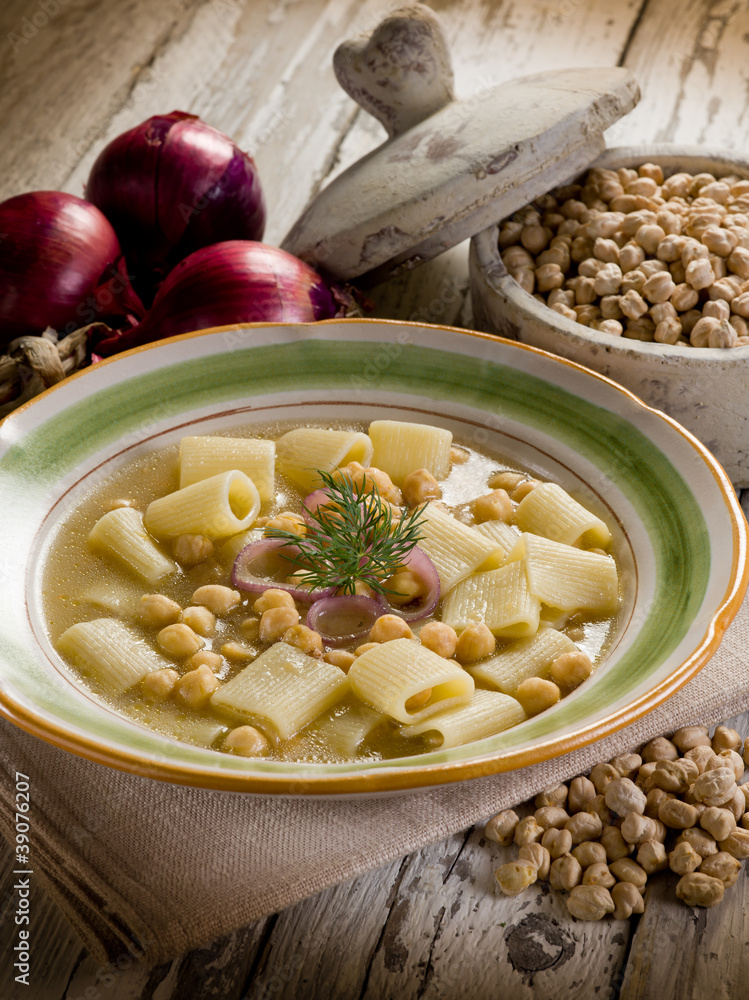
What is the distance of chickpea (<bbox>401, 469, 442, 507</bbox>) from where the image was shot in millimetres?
2604

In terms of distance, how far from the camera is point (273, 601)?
88.4 inches

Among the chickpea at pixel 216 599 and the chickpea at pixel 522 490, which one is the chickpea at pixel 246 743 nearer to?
the chickpea at pixel 216 599

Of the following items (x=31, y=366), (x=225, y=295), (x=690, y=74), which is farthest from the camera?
(x=690, y=74)

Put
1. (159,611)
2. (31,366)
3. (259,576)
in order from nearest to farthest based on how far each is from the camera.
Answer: (159,611), (259,576), (31,366)

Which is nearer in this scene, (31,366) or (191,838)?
(191,838)

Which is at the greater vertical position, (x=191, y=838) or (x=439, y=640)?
(x=439, y=640)

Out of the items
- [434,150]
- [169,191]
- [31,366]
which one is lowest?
[31,366]

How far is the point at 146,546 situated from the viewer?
2.40 m

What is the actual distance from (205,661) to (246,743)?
0.25 m

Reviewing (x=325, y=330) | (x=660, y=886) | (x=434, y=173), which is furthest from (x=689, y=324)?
(x=660, y=886)

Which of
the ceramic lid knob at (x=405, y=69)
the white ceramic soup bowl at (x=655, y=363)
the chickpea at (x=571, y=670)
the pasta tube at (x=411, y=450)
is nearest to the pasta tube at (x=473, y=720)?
the chickpea at (x=571, y=670)

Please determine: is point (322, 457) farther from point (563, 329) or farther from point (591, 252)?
point (591, 252)

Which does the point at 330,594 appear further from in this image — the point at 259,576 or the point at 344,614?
the point at 259,576
